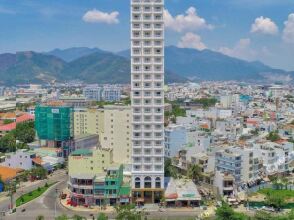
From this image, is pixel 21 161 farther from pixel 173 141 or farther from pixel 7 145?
pixel 173 141

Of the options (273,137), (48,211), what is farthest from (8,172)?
(273,137)

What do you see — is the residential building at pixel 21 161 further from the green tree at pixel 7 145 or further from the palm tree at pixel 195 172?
the palm tree at pixel 195 172

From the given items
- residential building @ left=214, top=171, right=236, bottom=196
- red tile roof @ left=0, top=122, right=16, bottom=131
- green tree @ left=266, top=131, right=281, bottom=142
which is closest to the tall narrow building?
residential building @ left=214, top=171, right=236, bottom=196

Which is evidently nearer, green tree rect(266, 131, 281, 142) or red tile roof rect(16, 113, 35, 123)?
green tree rect(266, 131, 281, 142)

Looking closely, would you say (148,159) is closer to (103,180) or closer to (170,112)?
(103,180)

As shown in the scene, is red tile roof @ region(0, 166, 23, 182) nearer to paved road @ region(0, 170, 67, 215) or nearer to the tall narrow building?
paved road @ region(0, 170, 67, 215)

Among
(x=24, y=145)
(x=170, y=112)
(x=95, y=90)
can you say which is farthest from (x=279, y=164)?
(x=95, y=90)
